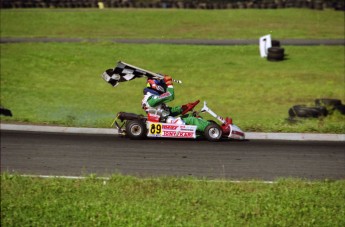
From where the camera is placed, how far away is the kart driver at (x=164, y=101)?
1330cm

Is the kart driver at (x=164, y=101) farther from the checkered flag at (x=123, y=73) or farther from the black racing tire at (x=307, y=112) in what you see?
the black racing tire at (x=307, y=112)

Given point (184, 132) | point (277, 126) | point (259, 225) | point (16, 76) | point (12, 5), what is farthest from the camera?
point (12, 5)

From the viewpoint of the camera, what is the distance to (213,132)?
47.9 feet

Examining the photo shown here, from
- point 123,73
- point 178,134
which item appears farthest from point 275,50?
point 123,73

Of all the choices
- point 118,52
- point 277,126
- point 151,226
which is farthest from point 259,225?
point 118,52

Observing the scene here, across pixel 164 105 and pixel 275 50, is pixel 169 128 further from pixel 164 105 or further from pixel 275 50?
pixel 275 50

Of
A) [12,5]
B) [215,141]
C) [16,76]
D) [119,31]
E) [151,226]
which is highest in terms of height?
[12,5]

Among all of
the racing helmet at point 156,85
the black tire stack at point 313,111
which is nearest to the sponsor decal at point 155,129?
the racing helmet at point 156,85

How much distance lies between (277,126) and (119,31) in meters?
28.0

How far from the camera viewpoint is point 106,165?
13.2 m

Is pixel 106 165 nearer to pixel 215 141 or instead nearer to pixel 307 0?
pixel 215 141

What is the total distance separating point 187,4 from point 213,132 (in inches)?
1474

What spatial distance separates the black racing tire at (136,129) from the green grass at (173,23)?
26.4 meters

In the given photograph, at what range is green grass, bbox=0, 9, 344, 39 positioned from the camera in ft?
138
